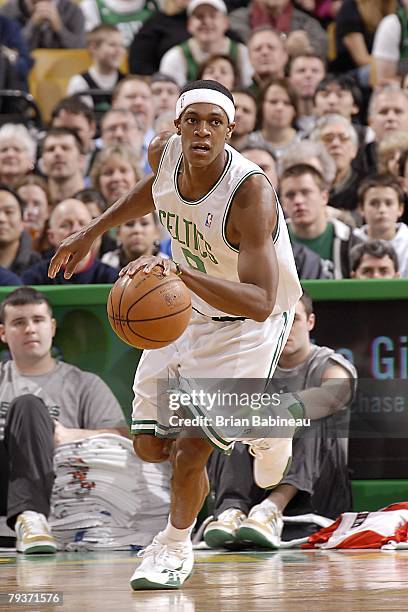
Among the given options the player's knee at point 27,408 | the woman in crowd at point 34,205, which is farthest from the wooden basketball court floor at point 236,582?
the woman in crowd at point 34,205

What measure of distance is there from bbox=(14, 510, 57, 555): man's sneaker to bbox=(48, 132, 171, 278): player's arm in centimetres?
166

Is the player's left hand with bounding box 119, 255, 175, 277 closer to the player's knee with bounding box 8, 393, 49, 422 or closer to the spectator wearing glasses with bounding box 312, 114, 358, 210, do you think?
the player's knee with bounding box 8, 393, 49, 422

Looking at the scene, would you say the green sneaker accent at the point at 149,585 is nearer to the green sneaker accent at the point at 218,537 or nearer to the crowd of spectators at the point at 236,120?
the green sneaker accent at the point at 218,537

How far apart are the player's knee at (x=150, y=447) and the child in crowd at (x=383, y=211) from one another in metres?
3.11

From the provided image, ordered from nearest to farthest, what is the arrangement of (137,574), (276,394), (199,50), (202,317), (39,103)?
(137,574) → (202,317) → (276,394) → (199,50) → (39,103)

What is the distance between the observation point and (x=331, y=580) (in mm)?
4691

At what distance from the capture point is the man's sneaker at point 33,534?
606 cm

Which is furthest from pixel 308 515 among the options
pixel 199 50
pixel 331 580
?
pixel 199 50

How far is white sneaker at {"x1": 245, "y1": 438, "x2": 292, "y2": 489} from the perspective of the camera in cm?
531

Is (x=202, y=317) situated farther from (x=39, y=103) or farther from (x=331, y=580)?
(x=39, y=103)

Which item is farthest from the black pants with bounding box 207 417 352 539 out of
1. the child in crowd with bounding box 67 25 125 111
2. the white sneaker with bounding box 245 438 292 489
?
the child in crowd with bounding box 67 25 125 111

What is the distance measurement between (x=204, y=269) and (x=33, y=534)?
6.56ft

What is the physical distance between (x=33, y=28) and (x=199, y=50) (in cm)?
225

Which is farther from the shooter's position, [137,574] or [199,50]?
[199,50]
